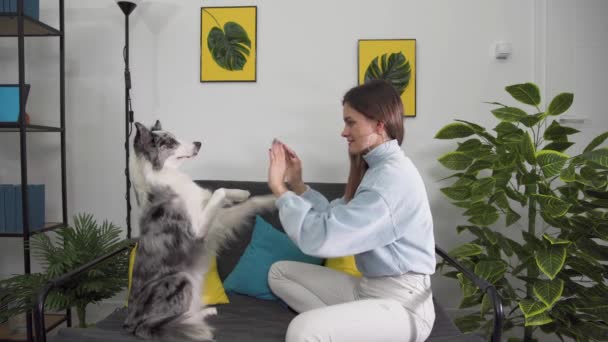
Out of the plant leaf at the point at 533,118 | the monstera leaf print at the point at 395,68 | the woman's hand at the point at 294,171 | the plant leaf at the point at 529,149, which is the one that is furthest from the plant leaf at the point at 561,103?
the woman's hand at the point at 294,171

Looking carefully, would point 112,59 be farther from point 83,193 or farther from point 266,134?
point 266,134

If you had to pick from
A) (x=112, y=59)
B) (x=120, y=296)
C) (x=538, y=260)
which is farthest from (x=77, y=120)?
(x=538, y=260)

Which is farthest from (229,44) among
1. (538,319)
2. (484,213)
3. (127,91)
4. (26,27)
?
(538,319)

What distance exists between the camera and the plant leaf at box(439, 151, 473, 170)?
2.32 meters

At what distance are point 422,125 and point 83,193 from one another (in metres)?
2.15

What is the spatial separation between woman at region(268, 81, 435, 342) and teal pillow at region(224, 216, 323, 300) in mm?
618

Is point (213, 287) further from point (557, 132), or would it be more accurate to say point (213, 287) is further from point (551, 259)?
point (557, 132)

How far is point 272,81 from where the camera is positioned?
8.98 feet

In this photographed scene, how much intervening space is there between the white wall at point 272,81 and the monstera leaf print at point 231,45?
10cm

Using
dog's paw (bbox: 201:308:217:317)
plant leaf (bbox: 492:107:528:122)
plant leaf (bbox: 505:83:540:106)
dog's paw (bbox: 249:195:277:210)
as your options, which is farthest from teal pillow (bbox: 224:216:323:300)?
plant leaf (bbox: 505:83:540:106)

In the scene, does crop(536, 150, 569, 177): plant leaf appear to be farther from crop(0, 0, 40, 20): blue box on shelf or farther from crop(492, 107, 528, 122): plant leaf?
crop(0, 0, 40, 20): blue box on shelf

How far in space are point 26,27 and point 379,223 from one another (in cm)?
231

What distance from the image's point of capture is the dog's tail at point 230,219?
1.78 meters

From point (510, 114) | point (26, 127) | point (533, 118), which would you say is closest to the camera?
point (533, 118)
